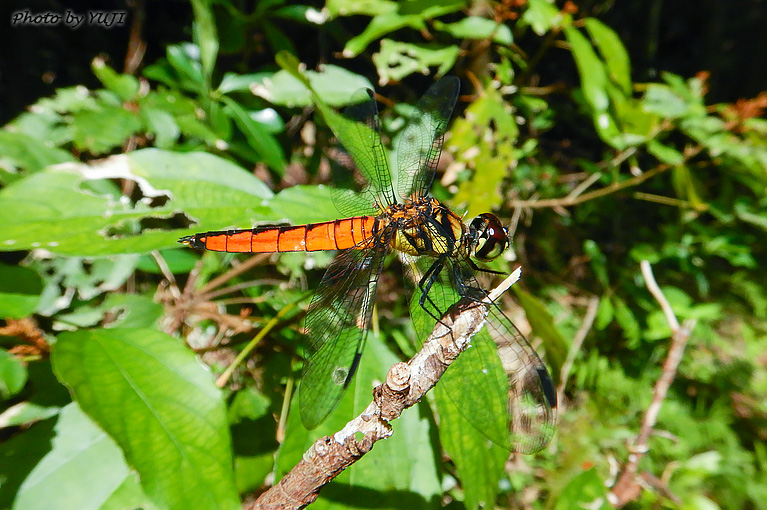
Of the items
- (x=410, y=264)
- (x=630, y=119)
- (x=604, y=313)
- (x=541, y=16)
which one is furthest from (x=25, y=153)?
(x=604, y=313)

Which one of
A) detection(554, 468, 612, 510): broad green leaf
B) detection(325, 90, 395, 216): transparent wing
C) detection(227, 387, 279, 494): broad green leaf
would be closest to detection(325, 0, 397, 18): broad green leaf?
detection(325, 90, 395, 216): transparent wing

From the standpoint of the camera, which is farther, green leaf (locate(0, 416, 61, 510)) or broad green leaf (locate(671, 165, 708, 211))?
broad green leaf (locate(671, 165, 708, 211))

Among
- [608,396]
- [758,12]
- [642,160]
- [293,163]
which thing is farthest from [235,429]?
[758,12]

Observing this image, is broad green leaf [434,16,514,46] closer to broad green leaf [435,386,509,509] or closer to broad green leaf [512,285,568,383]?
broad green leaf [512,285,568,383]

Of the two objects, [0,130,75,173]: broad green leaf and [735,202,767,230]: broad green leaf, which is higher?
[0,130,75,173]: broad green leaf

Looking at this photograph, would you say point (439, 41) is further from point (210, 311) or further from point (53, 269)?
point (53, 269)

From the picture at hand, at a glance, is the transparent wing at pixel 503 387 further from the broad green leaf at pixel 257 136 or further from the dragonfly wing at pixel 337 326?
the broad green leaf at pixel 257 136

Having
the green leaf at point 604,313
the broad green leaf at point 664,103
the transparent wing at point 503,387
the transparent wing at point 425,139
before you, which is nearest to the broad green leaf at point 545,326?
the transparent wing at point 503,387
